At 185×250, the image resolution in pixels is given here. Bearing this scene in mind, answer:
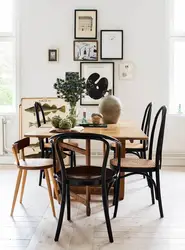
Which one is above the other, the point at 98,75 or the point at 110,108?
the point at 98,75

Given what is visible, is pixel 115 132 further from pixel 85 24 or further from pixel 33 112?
pixel 85 24

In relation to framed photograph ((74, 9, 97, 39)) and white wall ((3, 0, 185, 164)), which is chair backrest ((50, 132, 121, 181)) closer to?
white wall ((3, 0, 185, 164))

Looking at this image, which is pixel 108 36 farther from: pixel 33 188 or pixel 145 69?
pixel 33 188

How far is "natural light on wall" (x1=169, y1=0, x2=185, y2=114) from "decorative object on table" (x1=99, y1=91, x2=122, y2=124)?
1562 millimetres

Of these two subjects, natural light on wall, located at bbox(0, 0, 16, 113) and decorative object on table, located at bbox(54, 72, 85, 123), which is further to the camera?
natural light on wall, located at bbox(0, 0, 16, 113)

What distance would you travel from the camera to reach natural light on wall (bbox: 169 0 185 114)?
15.9 feet

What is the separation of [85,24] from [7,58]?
45.1 inches

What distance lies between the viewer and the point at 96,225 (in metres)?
2.79

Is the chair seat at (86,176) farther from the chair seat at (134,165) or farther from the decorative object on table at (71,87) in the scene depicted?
the decorative object on table at (71,87)

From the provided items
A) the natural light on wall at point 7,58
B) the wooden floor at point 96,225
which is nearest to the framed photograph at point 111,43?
the natural light on wall at point 7,58

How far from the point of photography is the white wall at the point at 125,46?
4789mm

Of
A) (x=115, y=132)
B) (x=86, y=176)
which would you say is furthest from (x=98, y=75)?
(x=86, y=176)

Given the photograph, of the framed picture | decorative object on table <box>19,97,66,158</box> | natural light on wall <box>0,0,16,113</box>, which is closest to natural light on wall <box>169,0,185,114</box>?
Result: the framed picture

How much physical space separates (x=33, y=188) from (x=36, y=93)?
5.03 feet
